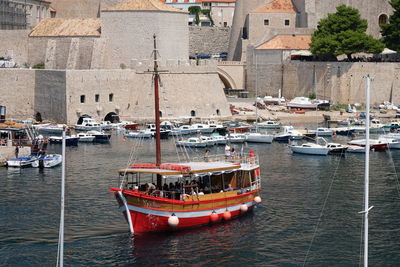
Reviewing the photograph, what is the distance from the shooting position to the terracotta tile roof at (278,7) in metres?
74.1

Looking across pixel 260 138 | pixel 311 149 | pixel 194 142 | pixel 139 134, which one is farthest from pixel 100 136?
pixel 311 149

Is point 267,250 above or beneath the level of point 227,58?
beneath

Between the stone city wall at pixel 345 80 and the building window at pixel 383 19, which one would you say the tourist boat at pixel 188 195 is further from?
the building window at pixel 383 19

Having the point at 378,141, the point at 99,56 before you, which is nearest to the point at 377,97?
the point at 378,141

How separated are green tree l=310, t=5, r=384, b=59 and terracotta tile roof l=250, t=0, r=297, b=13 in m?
6.42

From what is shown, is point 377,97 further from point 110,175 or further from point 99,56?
point 110,175

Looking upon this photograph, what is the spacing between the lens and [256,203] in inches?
1368

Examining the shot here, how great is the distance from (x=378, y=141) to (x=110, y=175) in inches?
673

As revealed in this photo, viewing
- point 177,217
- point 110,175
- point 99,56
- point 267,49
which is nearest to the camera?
point 177,217

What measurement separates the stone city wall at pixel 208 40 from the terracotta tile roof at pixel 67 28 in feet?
56.2

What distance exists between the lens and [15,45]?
2699 inches

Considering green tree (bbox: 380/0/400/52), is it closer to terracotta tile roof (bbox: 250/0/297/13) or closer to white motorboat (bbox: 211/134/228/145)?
terracotta tile roof (bbox: 250/0/297/13)

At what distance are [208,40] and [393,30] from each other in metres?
22.4

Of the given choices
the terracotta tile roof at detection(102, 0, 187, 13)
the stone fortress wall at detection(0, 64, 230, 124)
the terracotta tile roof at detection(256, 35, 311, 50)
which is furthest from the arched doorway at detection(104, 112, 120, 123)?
the terracotta tile roof at detection(256, 35, 311, 50)
